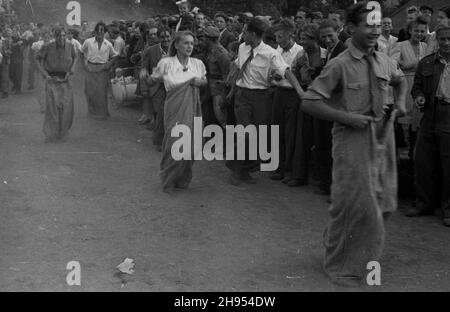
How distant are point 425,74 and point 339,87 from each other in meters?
2.52

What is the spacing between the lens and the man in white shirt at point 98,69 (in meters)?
15.1

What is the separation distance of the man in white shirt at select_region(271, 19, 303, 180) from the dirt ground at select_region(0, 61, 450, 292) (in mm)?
472

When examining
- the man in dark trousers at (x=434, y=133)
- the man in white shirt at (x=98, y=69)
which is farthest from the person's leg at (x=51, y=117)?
the man in dark trousers at (x=434, y=133)

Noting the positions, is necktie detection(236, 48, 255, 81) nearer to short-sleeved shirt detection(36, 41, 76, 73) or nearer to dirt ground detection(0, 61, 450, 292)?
dirt ground detection(0, 61, 450, 292)

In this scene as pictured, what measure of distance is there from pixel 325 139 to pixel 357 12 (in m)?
3.59

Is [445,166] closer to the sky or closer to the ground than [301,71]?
closer to the ground

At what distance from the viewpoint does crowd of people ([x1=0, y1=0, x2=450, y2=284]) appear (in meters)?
5.65

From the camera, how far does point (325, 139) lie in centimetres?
904

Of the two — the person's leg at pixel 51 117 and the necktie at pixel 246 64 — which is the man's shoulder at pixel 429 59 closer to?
the necktie at pixel 246 64

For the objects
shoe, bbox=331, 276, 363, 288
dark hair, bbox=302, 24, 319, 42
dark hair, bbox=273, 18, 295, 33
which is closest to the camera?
shoe, bbox=331, 276, 363, 288

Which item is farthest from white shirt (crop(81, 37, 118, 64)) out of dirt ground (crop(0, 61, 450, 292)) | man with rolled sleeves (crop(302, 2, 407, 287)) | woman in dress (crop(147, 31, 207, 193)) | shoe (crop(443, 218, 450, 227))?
man with rolled sleeves (crop(302, 2, 407, 287))

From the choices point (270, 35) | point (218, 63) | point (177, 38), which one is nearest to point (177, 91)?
point (177, 38)

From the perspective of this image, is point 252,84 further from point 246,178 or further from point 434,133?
point 434,133

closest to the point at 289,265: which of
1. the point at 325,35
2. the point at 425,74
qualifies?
the point at 425,74
